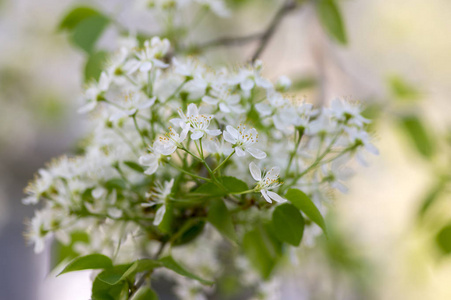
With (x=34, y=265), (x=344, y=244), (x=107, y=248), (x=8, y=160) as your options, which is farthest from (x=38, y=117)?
(x=107, y=248)

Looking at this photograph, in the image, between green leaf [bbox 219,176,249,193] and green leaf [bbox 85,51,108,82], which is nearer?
green leaf [bbox 219,176,249,193]

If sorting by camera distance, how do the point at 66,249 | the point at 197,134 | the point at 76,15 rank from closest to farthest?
the point at 197,134 → the point at 66,249 → the point at 76,15

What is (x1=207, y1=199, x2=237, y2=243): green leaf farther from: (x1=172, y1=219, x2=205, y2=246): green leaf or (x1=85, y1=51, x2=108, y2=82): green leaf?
(x1=85, y1=51, x2=108, y2=82): green leaf

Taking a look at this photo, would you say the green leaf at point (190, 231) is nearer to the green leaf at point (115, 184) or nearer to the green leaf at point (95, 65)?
the green leaf at point (115, 184)

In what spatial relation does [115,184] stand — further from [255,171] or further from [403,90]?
[403,90]

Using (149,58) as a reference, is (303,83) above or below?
below

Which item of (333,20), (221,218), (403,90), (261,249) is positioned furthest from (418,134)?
(221,218)

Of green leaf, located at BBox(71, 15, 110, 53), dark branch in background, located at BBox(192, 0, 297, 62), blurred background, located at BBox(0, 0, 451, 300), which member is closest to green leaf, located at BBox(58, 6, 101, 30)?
green leaf, located at BBox(71, 15, 110, 53)
